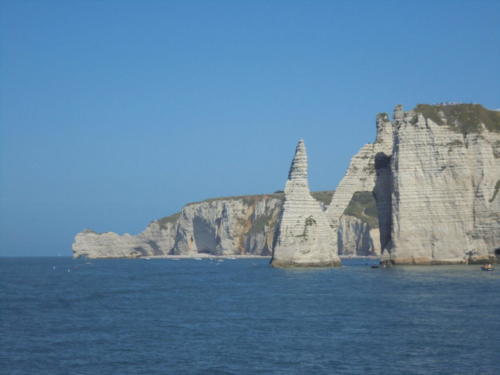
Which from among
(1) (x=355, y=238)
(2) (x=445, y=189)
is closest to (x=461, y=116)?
(2) (x=445, y=189)

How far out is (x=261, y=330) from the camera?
116 ft

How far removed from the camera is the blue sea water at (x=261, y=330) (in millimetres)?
27156

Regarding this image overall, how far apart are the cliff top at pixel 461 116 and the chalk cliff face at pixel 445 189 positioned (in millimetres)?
109

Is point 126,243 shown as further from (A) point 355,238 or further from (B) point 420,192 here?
(B) point 420,192

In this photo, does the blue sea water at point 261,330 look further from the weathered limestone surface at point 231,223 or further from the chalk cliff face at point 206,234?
the chalk cliff face at point 206,234

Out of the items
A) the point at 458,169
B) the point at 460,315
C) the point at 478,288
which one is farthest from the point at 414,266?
the point at 460,315

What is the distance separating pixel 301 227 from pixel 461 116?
2156cm

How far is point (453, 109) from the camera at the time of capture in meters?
81.8

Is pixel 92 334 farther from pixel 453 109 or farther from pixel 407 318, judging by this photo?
pixel 453 109

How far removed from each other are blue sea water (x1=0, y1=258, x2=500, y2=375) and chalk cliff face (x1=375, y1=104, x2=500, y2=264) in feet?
66.0

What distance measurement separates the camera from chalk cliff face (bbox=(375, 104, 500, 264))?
7862 centimetres

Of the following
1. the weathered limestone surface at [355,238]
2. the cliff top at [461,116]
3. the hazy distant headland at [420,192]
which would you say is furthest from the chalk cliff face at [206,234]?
the cliff top at [461,116]

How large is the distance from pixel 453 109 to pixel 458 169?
23.7ft

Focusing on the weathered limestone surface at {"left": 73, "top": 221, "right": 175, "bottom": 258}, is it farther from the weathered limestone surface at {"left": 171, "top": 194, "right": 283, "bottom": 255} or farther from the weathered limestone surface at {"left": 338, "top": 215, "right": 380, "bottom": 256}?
the weathered limestone surface at {"left": 338, "top": 215, "right": 380, "bottom": 256}
